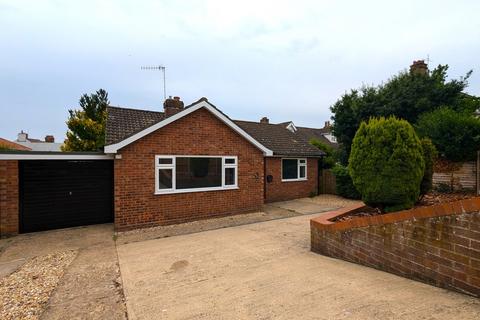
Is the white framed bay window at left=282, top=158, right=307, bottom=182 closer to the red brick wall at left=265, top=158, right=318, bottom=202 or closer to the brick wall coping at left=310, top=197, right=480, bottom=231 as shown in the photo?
the red brick wall at left=265, top=158, right=318, bottom=202

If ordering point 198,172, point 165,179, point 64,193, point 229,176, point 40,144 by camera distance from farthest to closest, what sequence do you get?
point 40,144 → point 229,176 → point 198,172 → point 165,179 → point 64,193

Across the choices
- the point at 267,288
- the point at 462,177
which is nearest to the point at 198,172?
the point at 267,288

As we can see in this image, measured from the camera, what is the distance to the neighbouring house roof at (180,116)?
786cm

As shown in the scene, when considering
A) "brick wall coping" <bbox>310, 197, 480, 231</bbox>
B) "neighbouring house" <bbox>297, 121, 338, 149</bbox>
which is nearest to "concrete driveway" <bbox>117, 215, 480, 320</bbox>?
"brick wall coping" <bbox>310, 197, 480, 231</bbox>

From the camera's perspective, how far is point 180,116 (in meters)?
8.49

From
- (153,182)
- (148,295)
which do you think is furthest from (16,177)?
(148,295)

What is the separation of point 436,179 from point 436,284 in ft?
19.4

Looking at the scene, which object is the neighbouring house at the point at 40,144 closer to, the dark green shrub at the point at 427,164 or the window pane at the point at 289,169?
the window pane at the point at 289,169

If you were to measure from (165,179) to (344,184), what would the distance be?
31.3ft

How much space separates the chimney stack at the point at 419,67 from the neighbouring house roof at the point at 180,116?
667 cm

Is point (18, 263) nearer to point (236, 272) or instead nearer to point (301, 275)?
point (236, 272)

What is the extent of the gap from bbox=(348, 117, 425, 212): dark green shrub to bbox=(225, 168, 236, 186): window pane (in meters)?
5.23

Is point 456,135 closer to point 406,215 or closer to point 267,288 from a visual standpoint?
point 406,215

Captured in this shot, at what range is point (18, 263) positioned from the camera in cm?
531
